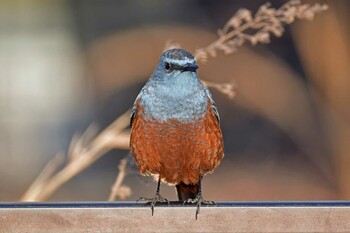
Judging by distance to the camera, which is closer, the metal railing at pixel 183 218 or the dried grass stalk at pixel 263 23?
the metal railing at pixel 183 218

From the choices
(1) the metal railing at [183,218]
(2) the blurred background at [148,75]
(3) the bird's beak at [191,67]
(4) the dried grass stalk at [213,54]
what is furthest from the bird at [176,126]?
(2) the blurred background at [148,75]

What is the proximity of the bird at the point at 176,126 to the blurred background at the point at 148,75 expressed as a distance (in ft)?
6.58

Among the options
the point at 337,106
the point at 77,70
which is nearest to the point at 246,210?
the point at 337,106

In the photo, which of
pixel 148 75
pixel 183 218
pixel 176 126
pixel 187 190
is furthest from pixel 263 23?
pixel 148 75

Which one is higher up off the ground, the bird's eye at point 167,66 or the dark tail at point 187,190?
the bird's eye at point 167,66

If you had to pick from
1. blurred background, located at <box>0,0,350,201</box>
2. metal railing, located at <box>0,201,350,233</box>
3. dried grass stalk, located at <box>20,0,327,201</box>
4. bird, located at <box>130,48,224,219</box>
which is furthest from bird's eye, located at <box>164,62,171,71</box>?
blurred background, located at <box>0,0,350,201</box>

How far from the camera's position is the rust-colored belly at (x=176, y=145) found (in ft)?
13.8

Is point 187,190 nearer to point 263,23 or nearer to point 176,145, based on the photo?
point 176,145

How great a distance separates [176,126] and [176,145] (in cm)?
7

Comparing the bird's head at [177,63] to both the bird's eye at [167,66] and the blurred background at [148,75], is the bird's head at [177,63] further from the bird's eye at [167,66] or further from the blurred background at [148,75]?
the blurred background at [148,75]

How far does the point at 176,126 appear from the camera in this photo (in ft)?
13.8

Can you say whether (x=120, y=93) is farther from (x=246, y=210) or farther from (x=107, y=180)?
(x=246, y=210)

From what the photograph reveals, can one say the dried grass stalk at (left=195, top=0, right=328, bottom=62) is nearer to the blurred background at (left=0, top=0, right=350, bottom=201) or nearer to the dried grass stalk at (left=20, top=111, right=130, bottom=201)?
the dried grass stalk at (left=20, top=111, right=130, bottom=201)

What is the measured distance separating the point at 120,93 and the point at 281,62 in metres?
1.10
